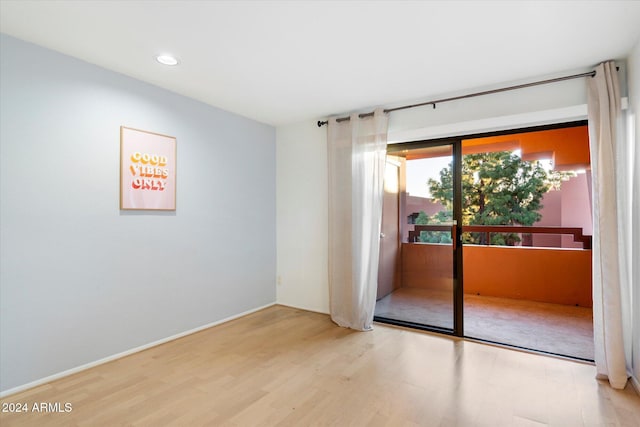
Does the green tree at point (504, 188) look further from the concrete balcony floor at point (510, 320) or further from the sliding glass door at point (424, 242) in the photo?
the sliding glass door at point (424, 242)

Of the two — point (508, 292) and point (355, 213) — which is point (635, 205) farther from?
point (508, 292)

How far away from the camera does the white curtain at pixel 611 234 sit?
90.7 inches

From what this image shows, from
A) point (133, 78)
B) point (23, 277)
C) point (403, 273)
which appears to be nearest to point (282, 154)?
point (133, 78)

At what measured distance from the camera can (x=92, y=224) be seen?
2.56 meters

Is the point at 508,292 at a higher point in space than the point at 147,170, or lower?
lower

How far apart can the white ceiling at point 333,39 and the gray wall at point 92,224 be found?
32 centimetres

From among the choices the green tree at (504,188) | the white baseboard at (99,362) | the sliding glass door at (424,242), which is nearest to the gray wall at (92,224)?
the white baseboard at (99,362)

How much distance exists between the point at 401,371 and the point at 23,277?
9.53 feet

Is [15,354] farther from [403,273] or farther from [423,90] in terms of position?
[423,90]

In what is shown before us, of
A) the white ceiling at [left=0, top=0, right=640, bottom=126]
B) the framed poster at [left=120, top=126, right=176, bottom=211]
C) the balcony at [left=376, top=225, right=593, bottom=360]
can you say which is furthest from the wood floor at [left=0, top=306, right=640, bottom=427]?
the white ceiling at [left=0, top=0, right=640, bottom=126]

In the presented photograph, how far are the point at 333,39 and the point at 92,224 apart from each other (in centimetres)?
241

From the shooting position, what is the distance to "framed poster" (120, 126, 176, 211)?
2.77 meters

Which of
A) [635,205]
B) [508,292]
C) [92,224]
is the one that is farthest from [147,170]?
[508,292]

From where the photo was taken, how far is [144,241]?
9.57 feet
